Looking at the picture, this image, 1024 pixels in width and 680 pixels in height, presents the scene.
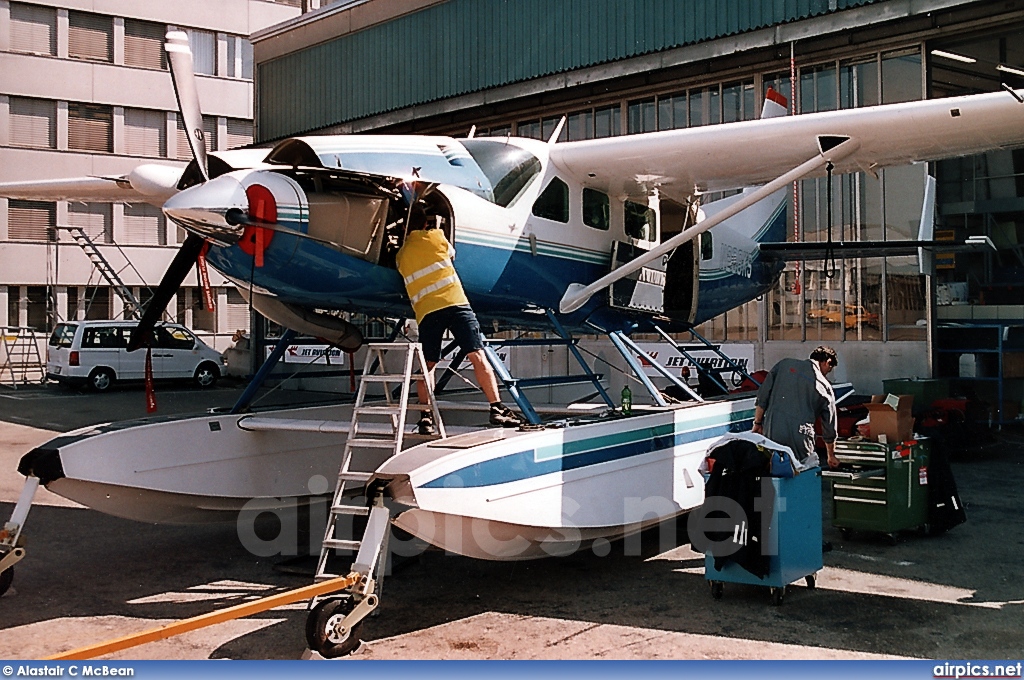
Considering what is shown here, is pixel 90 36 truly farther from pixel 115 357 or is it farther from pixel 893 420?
pixel 893 420

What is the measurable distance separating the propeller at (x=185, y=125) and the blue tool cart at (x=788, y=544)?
421 cm

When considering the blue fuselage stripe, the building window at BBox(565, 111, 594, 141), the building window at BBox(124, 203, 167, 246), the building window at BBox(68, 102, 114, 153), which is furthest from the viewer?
the building window at BBox(124, 203, 167, 246)

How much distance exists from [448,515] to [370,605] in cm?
68

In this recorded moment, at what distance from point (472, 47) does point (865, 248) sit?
10.2 meters

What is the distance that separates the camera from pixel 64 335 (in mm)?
22688

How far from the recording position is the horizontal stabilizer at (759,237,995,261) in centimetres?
928

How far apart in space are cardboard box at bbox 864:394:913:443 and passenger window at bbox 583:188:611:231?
274cm

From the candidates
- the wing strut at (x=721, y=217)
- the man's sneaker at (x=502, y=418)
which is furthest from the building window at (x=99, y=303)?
the man's sneaker at (x=502, y=418)

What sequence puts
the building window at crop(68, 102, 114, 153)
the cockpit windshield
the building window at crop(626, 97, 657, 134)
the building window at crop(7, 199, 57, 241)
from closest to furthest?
the cockpit windshield → the building window at crop(626, 97, 657, 134) → the building window at crop(7, 199, 57, 241) → the building window at crop(68, 102, 114, 153)

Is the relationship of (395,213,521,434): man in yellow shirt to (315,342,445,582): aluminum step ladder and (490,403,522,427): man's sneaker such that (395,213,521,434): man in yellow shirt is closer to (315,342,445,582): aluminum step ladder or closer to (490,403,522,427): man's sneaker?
(490,403,522,427): man's sneaker

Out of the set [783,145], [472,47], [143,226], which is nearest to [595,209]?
[783,145]

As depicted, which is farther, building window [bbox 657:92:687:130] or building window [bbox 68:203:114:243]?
building window [bbox 68:203:114:243]

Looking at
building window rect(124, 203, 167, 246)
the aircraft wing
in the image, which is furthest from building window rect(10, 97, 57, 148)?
the aircraft wing

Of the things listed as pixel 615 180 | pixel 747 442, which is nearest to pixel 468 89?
pixel 615 180
